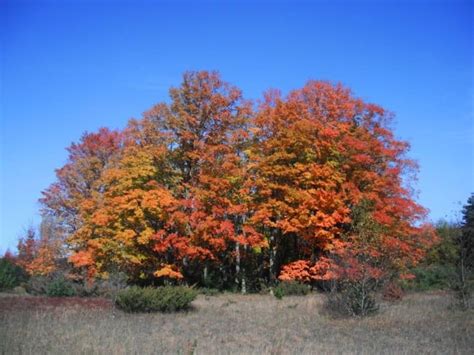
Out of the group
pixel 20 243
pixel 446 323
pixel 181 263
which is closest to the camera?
pixel 446 323

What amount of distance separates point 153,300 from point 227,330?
14.9 ft

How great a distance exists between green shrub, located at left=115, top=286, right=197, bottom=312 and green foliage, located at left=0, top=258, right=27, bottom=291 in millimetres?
19750

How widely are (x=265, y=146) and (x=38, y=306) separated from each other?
57.0 feet

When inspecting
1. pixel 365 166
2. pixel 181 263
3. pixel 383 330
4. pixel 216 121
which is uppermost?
pixel 216 121

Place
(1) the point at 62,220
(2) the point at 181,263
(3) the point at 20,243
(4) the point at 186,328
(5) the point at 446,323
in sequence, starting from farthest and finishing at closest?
(3) the point at 20,243 < (1) the point at 62,220 < (2) the point at 181,263 < (5) the point at 446,323 < (4) the point at 186,328

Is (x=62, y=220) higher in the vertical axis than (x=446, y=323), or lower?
higher

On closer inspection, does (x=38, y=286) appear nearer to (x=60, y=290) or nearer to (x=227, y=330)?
(x=60, y=290)

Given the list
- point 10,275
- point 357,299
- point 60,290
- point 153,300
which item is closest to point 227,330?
point 153,300

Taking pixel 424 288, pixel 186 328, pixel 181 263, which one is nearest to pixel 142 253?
pixel 181 263

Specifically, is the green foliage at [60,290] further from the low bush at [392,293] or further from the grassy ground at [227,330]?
the low bush at [392,293]

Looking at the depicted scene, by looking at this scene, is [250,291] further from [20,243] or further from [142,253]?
[20,243]

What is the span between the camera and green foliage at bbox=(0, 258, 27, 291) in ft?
111

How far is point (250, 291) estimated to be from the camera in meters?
32.2

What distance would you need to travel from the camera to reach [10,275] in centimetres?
3512
